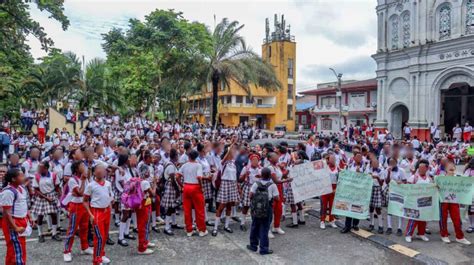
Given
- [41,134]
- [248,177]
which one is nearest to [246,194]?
[248,177]

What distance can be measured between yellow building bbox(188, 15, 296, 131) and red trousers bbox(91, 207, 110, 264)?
4313 centimetres

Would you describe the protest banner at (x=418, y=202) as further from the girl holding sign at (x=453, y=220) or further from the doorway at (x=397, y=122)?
the doorway at (x=397, y=122)

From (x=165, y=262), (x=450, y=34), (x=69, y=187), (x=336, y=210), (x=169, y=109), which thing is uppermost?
(x=450, y=34)

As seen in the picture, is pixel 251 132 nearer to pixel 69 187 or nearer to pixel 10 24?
pixel 10 24

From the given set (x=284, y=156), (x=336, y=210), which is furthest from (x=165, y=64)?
(x=336, y=210)

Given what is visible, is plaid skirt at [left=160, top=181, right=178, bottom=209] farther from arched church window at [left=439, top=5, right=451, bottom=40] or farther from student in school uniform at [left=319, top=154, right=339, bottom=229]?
arched church window at [left=439, top=5, right=451, bottom=40]

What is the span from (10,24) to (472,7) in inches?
1005

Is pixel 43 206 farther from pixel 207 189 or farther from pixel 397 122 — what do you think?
pixel 397 122

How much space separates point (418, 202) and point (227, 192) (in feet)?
12.8

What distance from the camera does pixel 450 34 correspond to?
24672 mm

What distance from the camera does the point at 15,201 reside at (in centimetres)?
539

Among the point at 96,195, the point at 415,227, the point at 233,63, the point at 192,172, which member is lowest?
the point at 415,227

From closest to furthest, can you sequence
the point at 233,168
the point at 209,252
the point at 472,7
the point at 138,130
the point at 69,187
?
the point at 69,187 → the point at 209,252 → the point at 233,168 → the point at 138,130 → the point at 472,7

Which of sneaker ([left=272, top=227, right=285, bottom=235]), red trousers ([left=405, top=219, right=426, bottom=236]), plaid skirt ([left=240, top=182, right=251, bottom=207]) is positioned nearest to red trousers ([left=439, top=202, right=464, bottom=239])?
red trousers ([left=405, top=219, right=426, bottom=236])
